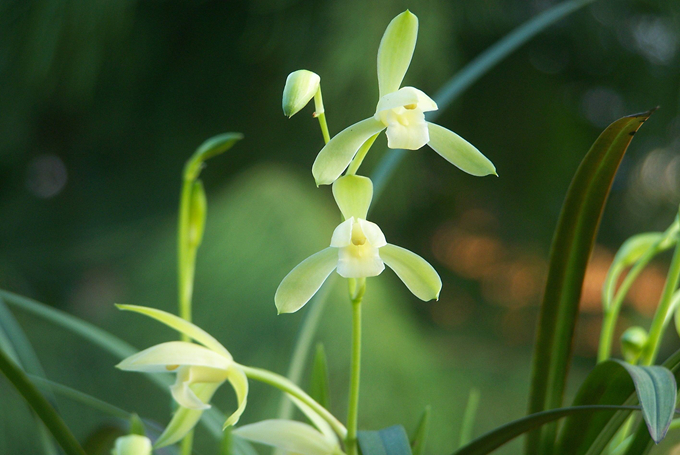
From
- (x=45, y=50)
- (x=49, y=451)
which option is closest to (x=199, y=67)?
(x=45, y=50)

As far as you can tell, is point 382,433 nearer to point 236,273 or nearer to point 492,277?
point 236,273

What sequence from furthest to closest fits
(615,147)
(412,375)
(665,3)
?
1. (665,3)
2. (412,375)
3. (615,147)

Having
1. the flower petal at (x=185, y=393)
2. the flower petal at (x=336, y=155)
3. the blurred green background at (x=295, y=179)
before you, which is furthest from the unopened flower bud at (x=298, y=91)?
the blurred green background at (x=295, y=179)

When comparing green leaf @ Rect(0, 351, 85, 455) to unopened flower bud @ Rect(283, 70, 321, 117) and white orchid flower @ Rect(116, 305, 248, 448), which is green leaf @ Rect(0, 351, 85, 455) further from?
unopened flower bud @ Rect(283, 70, 321, 117)

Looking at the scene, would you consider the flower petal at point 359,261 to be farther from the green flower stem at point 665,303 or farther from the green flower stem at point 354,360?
the green flower stem at point 665,303

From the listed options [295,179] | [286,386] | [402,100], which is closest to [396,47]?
[402,100]
